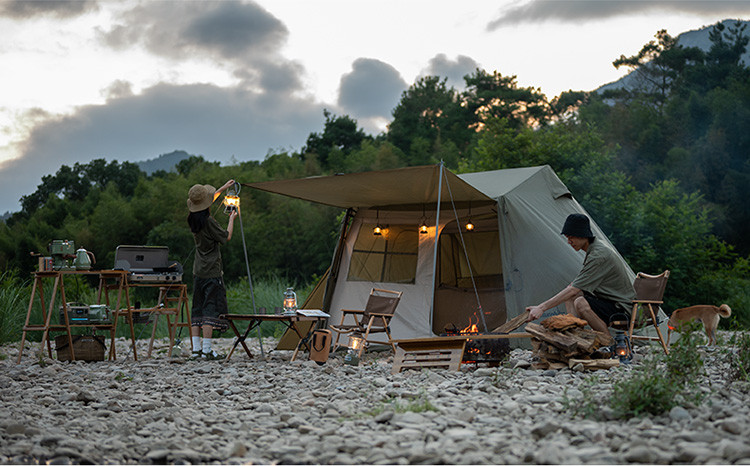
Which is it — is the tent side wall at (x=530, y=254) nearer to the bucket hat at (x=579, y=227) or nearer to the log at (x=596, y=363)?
the bucket hat at (x=579, y=227)

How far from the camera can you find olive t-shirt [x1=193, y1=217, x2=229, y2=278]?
5.89 m

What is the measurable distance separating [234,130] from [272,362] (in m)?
11.6

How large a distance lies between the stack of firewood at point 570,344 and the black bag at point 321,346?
170 cm

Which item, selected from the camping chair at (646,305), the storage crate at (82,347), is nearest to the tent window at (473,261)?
the camping chair at (646,305)

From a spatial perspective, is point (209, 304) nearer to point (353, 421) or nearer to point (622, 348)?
point (353, 421)

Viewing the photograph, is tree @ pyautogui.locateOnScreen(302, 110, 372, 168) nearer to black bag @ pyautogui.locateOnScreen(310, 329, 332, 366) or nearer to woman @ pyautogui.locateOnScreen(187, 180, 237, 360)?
woman @ pyautogui.locateOnScreen(187, 180, 237, 360)

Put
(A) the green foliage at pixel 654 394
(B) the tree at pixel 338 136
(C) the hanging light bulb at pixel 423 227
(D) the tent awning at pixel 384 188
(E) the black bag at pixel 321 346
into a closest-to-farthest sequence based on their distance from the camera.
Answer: (A) the green foliage at pixel 654 394
(E) the black bag at pixel 321 346
(D) the tent awning at pixel 384 188
(C) the hanging light bulb at pixel 423 227
(B) the tree at pixel 338 136

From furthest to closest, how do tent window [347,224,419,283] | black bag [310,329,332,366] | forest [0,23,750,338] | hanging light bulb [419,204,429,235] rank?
1. forest [0,23,750,338]
2. tent window [347,224,419,283]
3. hanging light bulb [419,204,429,235]
4. black bag [310,329,332,366]

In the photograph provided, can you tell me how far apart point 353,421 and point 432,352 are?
1.90m

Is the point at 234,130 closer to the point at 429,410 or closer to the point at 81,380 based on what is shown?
the point at 81,380

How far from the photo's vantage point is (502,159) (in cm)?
1263

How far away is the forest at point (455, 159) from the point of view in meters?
19.2

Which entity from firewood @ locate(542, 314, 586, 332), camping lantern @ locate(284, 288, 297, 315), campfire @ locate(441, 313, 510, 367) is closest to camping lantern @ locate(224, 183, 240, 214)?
camping lantern @ locate(284, 288, 297, 315)

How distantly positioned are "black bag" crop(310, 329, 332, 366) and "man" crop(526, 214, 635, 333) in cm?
189
